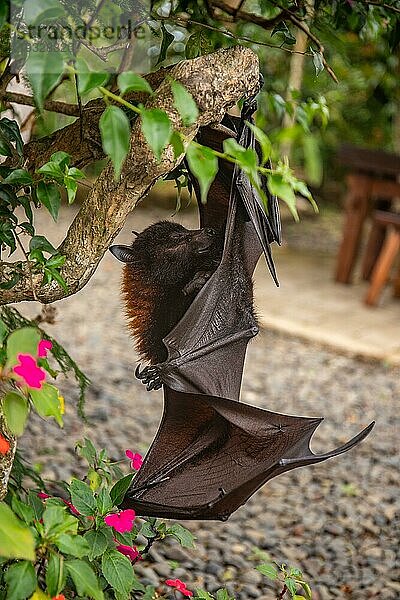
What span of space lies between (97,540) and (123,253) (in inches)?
18.9

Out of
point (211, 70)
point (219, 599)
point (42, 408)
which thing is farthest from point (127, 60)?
point (219, 599)

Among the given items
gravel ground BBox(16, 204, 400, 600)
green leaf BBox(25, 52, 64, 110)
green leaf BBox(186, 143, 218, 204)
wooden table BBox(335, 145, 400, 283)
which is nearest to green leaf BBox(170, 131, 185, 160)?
green leaf BBox(186, 143, 218, 204)

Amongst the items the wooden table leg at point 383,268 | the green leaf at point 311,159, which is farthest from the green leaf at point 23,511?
the wooden table leg at point 383,268

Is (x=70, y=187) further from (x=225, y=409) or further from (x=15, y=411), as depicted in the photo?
(x=225, y=409)

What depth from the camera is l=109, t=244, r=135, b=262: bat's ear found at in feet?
4.86

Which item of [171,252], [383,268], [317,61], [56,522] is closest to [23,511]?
[56,522]

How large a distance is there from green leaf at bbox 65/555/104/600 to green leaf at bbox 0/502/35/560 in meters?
0.16

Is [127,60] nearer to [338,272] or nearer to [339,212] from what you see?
[338,272]

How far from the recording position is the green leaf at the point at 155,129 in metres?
0.90

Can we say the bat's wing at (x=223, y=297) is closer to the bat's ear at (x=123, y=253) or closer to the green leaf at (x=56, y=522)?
the bat's ear at (x=123, y=253)

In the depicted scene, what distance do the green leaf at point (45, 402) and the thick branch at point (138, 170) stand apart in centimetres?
35

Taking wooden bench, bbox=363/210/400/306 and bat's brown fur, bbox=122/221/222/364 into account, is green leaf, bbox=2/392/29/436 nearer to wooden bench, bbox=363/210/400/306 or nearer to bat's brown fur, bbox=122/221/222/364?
bat's brown fur, bbox=122/221/222/364

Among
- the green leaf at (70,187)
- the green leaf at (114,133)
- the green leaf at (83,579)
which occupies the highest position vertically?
the green leaf at (114,133)

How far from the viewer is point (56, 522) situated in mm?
1134
